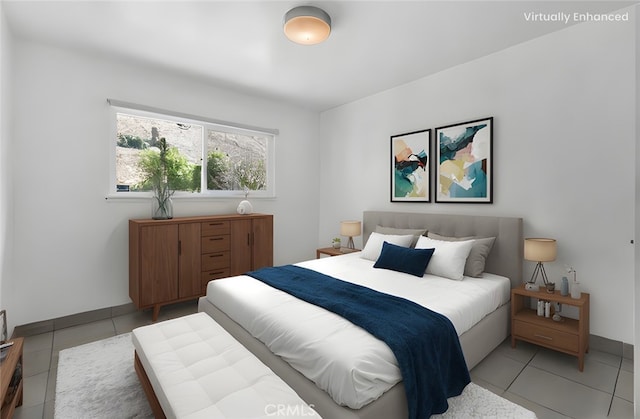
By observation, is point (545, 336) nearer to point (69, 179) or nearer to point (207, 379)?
point (207, 379)

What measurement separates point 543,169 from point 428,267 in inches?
53.8

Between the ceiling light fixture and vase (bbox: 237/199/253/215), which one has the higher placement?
the ceiling light fixture

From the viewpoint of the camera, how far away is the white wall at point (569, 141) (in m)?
2.35

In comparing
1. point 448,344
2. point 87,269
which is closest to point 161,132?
point 87,269

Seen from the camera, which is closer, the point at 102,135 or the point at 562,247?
the point at 562,247


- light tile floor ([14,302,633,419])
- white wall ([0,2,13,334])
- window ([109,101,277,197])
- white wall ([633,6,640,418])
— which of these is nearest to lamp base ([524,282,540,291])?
light tile floor ([14,302,633,419])

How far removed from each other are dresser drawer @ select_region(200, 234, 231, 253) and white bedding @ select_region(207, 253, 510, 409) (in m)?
0.92

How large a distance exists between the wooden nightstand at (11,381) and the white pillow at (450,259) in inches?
117

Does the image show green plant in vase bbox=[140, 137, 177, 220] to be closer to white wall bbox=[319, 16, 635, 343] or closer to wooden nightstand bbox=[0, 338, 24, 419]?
wooden nightstand bbox=[0, 338, 24, 419]

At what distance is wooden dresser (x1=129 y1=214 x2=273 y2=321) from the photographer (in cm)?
301

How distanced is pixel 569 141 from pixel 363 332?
247 centimetres

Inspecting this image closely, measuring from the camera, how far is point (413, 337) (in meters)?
1.62

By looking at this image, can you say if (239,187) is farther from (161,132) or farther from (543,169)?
(543,169)

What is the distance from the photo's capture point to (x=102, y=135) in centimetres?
312
